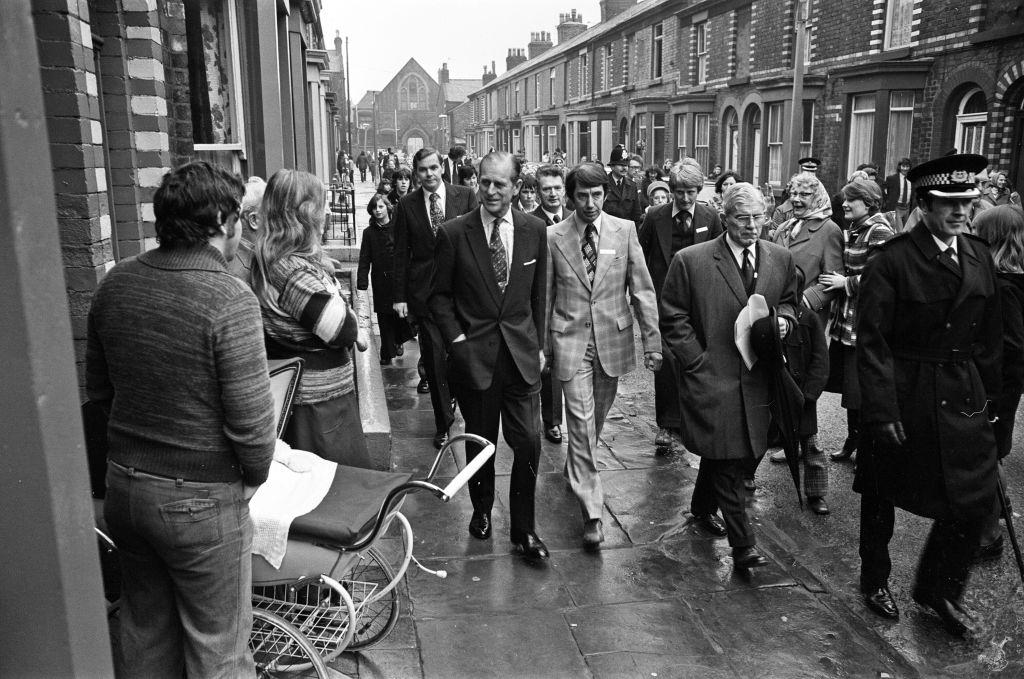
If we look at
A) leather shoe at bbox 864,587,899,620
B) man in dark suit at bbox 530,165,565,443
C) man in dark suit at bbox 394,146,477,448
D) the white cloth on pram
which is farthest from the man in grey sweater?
man in dark suit at bbox 394,146,477,448

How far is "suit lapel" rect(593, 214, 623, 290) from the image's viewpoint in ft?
16.7

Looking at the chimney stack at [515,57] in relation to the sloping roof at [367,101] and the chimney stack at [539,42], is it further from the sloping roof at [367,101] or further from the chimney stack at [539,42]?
the sloping roof at [367,101]

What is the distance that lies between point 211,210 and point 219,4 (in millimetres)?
5614

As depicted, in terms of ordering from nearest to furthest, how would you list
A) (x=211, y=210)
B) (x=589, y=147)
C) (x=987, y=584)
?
(x=211, y=210), (x=987, y=584), (x=589, y=147)

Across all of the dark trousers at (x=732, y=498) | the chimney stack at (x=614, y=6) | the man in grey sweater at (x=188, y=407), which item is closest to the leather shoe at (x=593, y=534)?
the dark trousers at (x=732, y=498)

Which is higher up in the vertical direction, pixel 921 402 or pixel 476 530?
pixel 921 402

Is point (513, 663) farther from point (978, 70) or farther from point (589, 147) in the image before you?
point (589, 147)

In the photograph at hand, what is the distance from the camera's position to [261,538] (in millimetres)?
3025

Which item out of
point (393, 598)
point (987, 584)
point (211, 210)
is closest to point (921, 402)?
point (987, 584)

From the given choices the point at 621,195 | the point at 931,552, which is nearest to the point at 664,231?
the point at 931,552

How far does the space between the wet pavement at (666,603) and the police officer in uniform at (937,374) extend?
29 centimetres

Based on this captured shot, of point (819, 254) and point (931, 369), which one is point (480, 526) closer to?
point (931, 369)

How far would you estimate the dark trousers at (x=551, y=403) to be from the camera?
6.95 m

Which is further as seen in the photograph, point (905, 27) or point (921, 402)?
point (905, 27)
